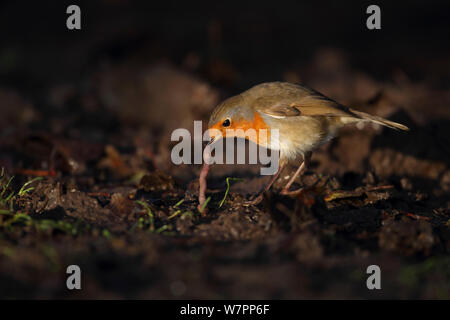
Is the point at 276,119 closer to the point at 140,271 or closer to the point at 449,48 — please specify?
the point at 140,271

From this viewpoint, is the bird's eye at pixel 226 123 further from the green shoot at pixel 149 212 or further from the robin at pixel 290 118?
the green shoot at pixel 149 212

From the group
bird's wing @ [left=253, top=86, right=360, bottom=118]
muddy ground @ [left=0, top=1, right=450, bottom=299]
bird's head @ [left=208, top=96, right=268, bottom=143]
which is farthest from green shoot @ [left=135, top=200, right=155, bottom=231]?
bird's wing @ [left=253, top=86, right=360, bottom=118]

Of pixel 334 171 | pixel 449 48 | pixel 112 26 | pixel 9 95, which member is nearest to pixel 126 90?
pixel 9 95

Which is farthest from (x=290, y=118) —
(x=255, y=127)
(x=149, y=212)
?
(x=149, y=212)

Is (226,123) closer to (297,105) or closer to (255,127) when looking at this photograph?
(255,127)

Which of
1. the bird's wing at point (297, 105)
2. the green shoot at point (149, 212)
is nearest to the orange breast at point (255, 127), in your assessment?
the bird's wing at point (297, 105)
